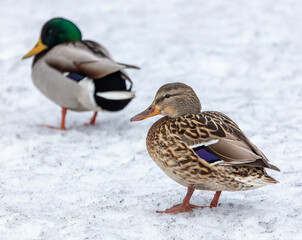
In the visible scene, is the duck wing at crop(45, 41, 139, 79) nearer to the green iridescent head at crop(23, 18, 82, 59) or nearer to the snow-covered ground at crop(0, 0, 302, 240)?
the green iridescent head at crop(23, 18, 82, 59)

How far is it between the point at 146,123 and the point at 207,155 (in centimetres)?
291

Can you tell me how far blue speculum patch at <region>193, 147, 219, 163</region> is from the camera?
3305 millimetres

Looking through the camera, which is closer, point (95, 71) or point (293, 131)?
point (293, 131)

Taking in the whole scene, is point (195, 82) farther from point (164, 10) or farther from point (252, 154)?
point (252, 154)

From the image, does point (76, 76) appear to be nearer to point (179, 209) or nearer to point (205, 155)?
→ point (179, 209)

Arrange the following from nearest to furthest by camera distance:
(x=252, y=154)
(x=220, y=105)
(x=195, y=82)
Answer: (x=252, y=154), (x=220, y=105), (x=195, y=82)

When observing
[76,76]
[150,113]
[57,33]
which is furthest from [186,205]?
[57,33]

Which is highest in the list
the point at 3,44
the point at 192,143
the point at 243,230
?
the point at 192,143

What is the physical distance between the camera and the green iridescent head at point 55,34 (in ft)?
21.1

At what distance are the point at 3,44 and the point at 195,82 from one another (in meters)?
3.48

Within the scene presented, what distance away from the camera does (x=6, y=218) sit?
11.6 feet

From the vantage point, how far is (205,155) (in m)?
3.32

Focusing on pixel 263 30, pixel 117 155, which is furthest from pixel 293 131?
pixel 263 30

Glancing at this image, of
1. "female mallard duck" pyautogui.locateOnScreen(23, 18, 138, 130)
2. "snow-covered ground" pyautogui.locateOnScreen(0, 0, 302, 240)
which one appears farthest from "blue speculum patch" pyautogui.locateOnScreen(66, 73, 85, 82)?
"snow-covered ground" pyautogui.locateOnScreen(0, 0, 302, 240)
